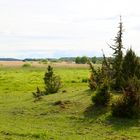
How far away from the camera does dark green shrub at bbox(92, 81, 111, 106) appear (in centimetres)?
2945

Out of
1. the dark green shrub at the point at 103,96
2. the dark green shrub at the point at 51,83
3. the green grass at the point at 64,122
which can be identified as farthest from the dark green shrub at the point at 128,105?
the dark green shrub at the point at 51,83

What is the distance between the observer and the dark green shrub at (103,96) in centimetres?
2945

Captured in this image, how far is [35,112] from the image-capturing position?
30.5 m

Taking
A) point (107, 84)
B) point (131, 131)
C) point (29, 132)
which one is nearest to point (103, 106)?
point (107, 84)

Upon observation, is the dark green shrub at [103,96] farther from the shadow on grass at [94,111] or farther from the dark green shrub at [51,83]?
the dark green shrub at [51,83]

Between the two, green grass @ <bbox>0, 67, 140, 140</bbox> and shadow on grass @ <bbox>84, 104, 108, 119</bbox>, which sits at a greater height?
shadow on grass @ <bbox>84, 104, 108, 119</bbox>

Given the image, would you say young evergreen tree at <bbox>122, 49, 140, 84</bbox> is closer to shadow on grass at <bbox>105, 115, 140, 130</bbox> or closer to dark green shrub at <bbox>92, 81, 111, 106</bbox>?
dark green shrub at <bbox>92, 81, 111, 106</bbox>

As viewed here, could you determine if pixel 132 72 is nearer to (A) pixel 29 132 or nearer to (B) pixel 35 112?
(B) pixel 35 112

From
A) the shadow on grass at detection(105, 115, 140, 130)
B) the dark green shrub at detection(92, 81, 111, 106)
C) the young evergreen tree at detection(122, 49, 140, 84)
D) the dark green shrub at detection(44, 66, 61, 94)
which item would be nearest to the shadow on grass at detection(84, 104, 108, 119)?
the dark green shrub at detection(92, 81, 111, 106)

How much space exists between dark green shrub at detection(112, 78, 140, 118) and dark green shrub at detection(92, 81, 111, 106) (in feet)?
5.04

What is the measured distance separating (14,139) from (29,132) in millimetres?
1719

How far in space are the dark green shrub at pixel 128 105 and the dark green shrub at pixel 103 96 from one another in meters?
1.53

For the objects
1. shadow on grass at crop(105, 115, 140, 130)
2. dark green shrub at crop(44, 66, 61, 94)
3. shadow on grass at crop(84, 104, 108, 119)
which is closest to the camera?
shadow on grass at crop(105, 115, 140, 130)

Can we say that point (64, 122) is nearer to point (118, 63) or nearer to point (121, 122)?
point (121, 122)
